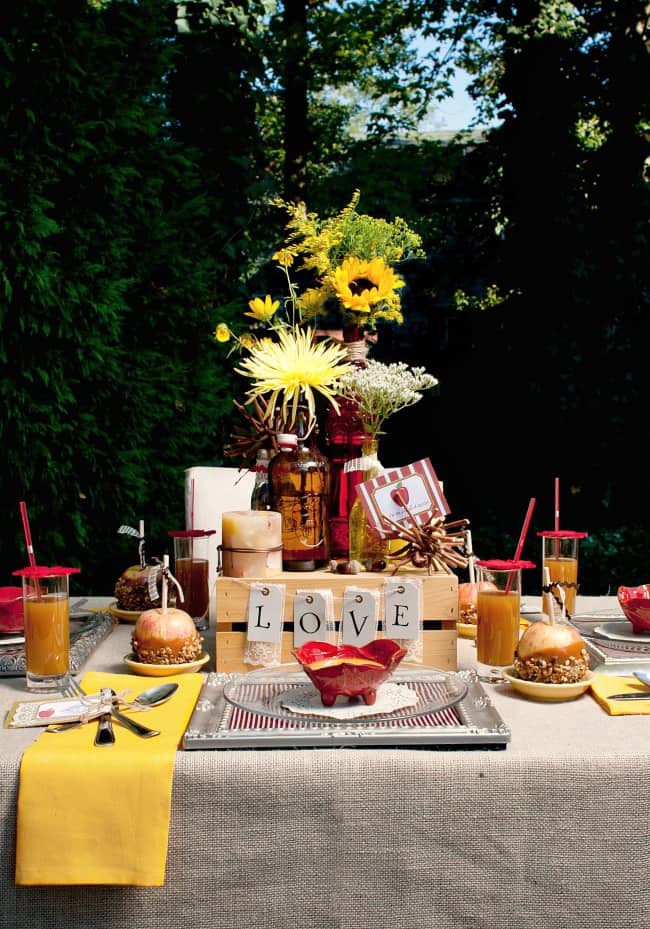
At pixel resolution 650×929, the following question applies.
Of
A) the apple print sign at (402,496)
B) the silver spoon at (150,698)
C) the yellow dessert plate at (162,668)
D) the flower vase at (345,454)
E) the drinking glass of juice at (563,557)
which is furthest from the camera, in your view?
the drinking glass of juice at (563,557)

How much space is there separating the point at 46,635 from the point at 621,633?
3.38 ft

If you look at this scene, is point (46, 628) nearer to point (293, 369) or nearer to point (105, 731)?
point (105, 731)

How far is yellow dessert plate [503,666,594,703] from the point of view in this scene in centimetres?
139

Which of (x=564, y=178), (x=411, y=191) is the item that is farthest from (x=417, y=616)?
(x=411, y=191)

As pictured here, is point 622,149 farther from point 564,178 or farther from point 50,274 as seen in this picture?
point 50,274

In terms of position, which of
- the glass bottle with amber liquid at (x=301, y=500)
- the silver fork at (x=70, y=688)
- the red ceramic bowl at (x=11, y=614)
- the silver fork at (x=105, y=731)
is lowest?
the silver fork at (x=70, y=688)

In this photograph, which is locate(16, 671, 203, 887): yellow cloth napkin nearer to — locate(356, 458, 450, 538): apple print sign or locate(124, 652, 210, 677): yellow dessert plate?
locate(124, 652, 210, 677): yellow dessert plate

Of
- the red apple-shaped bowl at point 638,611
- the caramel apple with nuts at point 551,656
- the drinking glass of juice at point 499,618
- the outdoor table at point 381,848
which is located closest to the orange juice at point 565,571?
the red apple-shaped bowl at point 638,611

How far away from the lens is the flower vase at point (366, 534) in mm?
1649

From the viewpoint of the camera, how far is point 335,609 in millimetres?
1551

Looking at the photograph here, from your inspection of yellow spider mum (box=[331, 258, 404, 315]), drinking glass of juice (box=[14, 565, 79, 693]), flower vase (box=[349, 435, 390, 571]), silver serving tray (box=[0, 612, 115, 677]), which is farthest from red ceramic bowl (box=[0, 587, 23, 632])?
yellow spider mum (box=[331, 258, 404, 315])

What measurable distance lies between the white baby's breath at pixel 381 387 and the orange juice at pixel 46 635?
0.60m

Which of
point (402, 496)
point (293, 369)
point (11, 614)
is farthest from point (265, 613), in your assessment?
point (11, 614)

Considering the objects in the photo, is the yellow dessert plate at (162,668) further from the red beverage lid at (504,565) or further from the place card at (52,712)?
the red beverage lid at (504,565)
